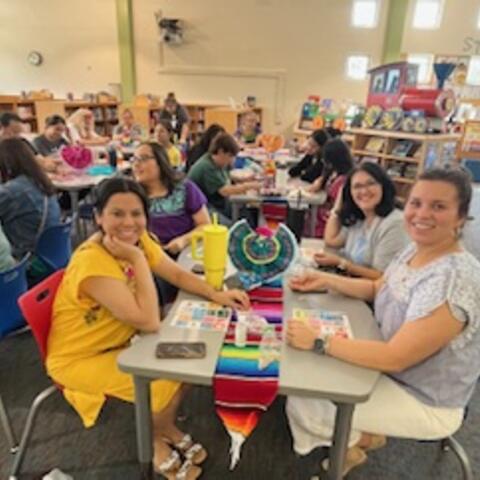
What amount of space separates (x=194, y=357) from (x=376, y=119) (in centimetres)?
407

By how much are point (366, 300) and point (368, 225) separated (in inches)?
20.3

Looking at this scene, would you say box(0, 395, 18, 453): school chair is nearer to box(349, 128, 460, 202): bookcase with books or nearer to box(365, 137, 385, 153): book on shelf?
box(349, 128, 460, 202): bookcase with books

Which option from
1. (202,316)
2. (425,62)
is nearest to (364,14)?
(425,62)

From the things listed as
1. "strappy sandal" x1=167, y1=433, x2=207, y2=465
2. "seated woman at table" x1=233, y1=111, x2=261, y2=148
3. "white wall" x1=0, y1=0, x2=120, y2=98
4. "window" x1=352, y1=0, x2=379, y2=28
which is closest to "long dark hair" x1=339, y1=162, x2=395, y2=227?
"strappy sandal" x1=167, y1=433, x2=207, y2=465

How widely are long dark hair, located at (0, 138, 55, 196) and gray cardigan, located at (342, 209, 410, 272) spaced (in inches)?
69.2

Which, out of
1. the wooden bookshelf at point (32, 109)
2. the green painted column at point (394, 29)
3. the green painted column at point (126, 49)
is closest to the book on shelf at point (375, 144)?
the green painted column at point (394, 29)

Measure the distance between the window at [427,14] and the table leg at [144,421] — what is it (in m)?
9.35

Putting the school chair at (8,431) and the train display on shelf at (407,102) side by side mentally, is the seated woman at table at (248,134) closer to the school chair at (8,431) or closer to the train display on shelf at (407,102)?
the train display on shelf at (407,102)

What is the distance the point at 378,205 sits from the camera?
1.89 metres

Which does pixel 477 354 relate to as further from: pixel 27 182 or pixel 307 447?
pixel 27 182

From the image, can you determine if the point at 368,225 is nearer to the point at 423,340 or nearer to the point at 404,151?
the point at 423,340

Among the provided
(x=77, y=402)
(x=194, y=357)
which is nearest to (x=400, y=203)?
(x=194, y=357)

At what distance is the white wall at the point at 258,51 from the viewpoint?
8555mm

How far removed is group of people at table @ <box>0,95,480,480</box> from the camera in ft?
3.75
